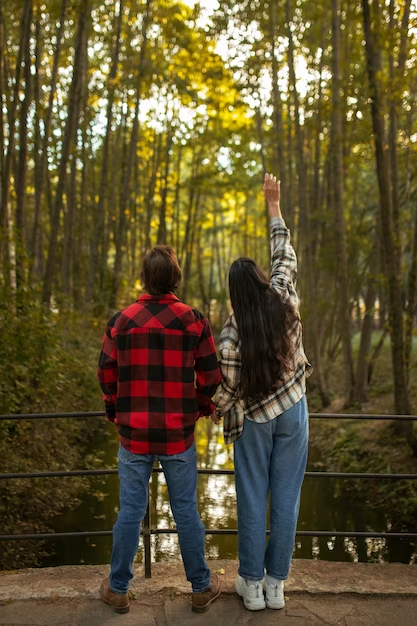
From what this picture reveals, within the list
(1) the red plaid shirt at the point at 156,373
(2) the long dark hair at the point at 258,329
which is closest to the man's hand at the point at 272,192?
(2) the long dark hair at the point at 258,329

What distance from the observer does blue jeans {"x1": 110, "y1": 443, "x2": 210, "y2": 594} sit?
118 inches

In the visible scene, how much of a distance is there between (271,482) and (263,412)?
394mm

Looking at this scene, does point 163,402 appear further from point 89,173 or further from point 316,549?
A: point 89,173

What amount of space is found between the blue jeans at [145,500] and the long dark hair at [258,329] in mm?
474

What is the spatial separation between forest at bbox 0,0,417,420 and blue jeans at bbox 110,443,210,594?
11.4 feet

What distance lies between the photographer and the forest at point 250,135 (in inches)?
338

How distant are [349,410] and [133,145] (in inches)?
385

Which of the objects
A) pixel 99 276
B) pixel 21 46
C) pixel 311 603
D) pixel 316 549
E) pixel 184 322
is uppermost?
pixel 21 46

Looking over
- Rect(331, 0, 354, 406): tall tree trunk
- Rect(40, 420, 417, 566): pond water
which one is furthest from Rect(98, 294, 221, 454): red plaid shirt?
Rect(331, 0, 354, 406): tall tree trunk

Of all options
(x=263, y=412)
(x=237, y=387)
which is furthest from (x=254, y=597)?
(x=237, y=387)

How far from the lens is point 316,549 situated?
6.82m

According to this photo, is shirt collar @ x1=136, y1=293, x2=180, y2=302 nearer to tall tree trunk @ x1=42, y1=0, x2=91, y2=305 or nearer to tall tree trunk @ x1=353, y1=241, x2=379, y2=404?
tall tree trunk @ x1=42, y1=0, x2=91, y2=305

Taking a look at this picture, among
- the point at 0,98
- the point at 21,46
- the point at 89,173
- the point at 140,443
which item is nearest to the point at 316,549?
the point at 140,443

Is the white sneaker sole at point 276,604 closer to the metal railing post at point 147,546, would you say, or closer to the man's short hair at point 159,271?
the metal railing post at point 147,546
